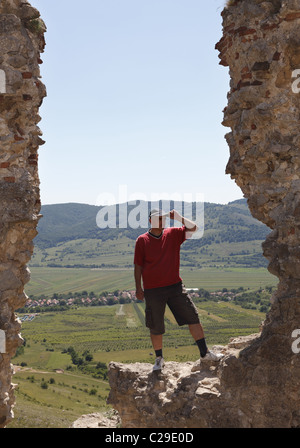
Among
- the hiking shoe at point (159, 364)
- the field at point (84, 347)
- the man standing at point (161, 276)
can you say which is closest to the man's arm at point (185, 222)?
the man standing at point (161, 276)

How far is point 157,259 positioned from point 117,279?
390 ft

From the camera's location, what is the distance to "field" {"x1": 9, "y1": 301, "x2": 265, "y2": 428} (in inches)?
1072

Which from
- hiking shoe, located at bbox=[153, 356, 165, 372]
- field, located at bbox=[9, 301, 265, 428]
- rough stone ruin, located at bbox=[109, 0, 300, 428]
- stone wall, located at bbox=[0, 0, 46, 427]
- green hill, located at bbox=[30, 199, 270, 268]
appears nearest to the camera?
rough stone ruin, located at bbox=[109, 0, 300, 428]

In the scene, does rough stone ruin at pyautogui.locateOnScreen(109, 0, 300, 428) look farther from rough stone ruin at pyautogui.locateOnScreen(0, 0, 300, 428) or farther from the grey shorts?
the grey shorts

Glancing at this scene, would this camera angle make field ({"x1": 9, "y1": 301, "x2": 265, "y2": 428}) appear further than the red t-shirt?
Yes

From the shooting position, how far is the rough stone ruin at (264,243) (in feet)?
15.9

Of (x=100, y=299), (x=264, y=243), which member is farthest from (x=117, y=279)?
(x=264, y=243)

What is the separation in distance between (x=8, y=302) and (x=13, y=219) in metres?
1.10

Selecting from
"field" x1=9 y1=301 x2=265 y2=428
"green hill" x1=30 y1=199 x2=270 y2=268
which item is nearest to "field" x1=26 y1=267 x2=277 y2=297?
"green hill" x1=30 y1=199 x2=270 y2=268

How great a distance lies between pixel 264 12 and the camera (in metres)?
5.38

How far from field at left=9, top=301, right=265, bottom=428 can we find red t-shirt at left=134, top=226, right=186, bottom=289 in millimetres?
12429

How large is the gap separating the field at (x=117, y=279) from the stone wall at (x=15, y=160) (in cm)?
8987

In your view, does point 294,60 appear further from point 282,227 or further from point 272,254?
point 272,254

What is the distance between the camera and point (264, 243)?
17.4 ft
